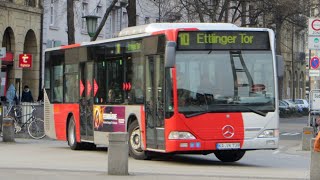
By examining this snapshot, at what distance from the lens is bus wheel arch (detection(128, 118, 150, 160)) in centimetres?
1884

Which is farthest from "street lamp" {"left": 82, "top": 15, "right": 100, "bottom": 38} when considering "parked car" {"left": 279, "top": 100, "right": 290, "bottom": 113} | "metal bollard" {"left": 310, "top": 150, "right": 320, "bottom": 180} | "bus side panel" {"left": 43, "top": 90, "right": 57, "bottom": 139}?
"parked car" {"left": 279, "top": 100, "right": 290, "bottom": 113}

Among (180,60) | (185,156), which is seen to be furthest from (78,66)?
(180,60)

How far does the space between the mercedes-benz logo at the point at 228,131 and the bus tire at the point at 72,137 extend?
657 cm

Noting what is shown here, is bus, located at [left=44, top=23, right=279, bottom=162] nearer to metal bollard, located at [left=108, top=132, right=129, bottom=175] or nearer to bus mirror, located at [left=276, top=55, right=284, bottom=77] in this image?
bus mirror, located at [left=276, top=55, right=284, bottom=77]

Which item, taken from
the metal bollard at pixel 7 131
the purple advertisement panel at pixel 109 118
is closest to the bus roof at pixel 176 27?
the purple advertisement panel at pixel 109 118

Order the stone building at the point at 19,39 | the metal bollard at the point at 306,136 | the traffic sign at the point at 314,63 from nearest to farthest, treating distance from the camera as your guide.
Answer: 1. the metal bollard at the point at 306,136
2. the traffic sign at the point at 314,63
3. the stone building at the point at 19,39

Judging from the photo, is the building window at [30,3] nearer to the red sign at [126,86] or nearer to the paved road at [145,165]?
the paved road at [145,165]

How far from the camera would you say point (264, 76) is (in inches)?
697

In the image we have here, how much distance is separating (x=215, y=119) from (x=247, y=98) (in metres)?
0.86

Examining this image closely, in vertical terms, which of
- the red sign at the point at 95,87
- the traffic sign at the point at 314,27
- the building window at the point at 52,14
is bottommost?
the red sign at the point at 95,87

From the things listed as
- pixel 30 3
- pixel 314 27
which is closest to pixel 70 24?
pixel 30 3

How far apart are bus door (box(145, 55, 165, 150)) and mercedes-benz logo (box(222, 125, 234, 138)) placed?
135 cm

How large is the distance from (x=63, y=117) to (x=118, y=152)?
9.23m

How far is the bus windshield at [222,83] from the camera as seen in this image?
17141mm
